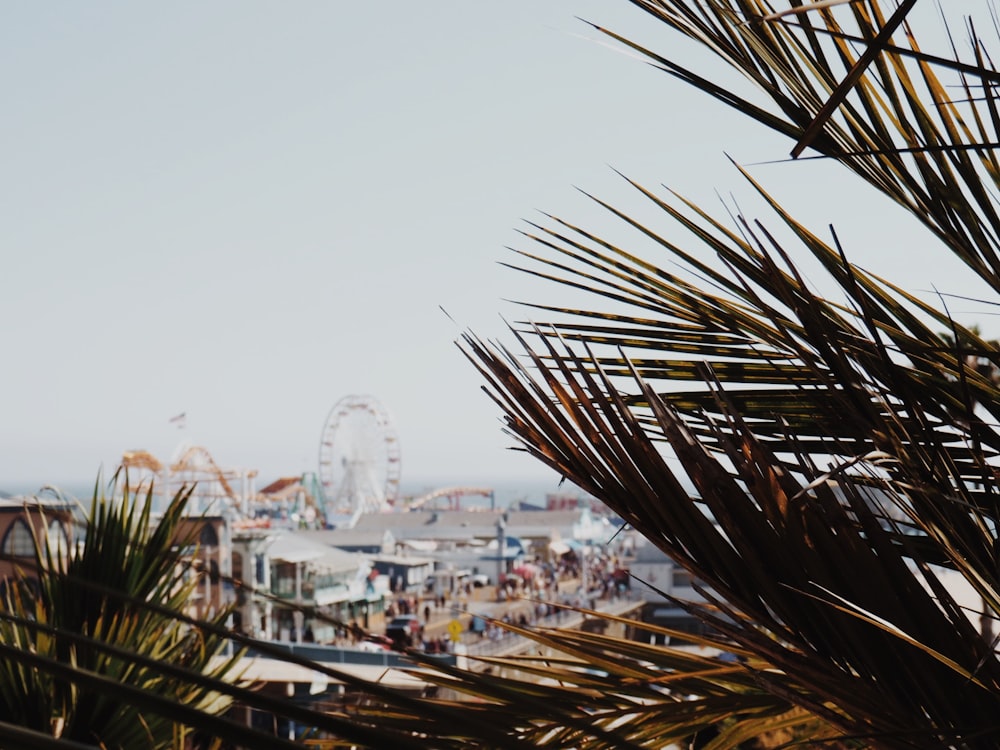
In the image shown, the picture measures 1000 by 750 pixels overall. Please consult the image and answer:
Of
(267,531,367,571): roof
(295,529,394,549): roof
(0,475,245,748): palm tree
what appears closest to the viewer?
(0,475,245,748): palm tree

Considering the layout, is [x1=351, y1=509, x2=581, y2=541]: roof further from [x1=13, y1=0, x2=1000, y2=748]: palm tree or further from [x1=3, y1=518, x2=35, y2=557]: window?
[x1=13, y1=0, x2=1000, y2=748]: palm tree

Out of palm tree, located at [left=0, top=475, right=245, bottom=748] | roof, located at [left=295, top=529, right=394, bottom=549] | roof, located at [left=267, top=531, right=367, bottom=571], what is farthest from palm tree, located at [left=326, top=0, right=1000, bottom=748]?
roof, located at [left=295, top=529, right=394, bottom=549]

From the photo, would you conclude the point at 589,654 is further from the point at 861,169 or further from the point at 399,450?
the point at 399,450

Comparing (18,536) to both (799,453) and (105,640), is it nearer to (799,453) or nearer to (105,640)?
(105,640)

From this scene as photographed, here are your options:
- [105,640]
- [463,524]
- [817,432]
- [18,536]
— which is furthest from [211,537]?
[463,524]

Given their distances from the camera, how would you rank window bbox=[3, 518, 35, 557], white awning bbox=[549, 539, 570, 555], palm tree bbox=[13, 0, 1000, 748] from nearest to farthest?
palm tree bbox=[13, 0, 1000, 748] → window bbox=[3, 518, 35, 557] → white awning bbox=[549, 539, 570, 555]

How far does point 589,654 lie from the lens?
134cm

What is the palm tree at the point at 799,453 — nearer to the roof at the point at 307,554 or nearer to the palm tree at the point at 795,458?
the palm tree at the point at 795,458

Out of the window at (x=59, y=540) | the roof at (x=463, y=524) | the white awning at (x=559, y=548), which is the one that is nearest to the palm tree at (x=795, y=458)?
the window at (x=59, y=540)

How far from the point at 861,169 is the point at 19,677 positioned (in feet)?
9.15

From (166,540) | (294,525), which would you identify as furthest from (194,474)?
(166,540)

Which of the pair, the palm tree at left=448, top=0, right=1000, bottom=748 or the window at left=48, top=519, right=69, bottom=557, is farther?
the window at left=48, top=519, right=69, bottom=557

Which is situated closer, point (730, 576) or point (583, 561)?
point (730, 576)

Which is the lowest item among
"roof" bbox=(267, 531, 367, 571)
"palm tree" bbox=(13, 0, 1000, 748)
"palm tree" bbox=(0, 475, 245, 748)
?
"roof" bbox=(267, 531, 367, 571)
